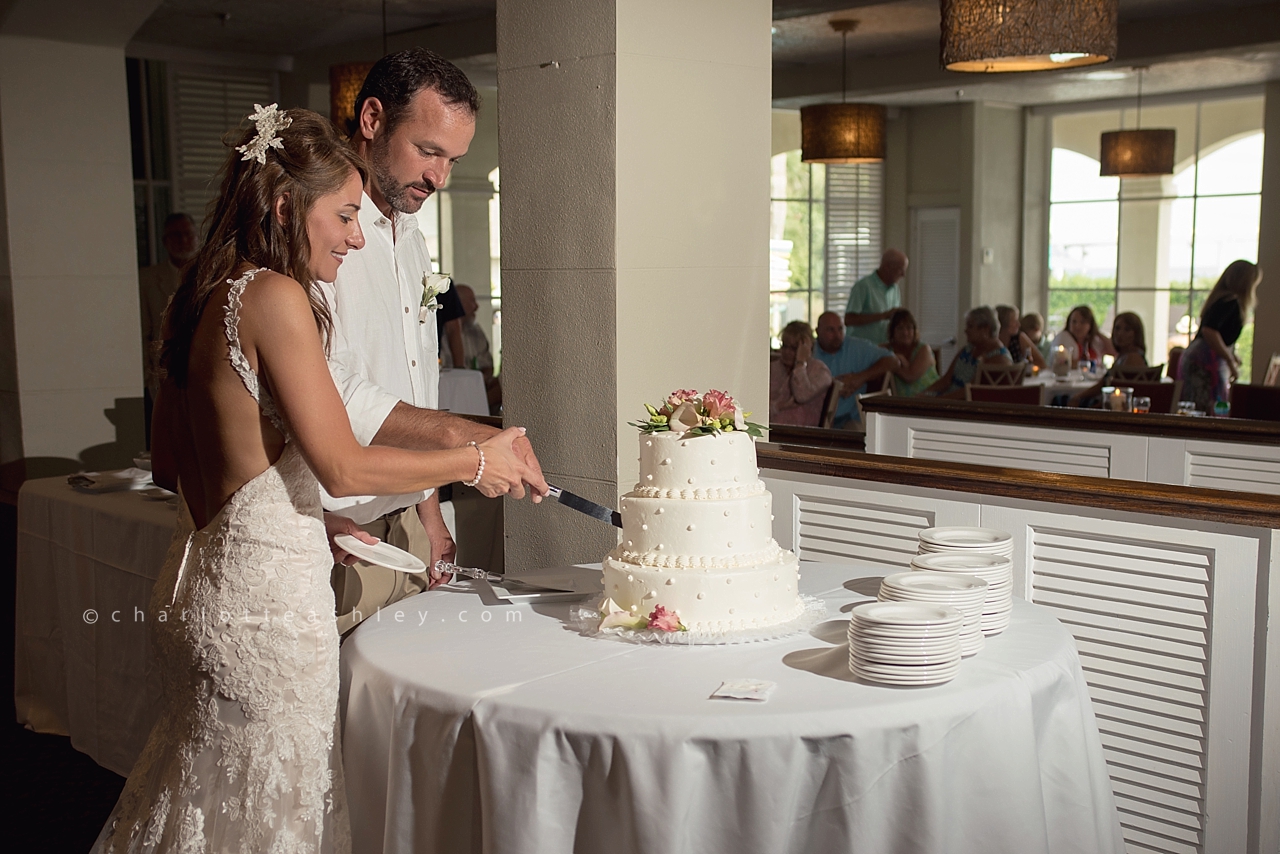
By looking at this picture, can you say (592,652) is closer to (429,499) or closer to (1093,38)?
(429,499)

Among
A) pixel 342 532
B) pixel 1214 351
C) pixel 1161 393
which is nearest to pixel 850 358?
pixel 1161 393

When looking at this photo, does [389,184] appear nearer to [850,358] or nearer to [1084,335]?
[850,358]

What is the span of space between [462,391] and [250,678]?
19.3 feet

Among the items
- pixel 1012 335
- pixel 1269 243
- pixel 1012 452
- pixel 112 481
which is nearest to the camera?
pixel 112 481

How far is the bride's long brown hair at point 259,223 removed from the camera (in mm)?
2053

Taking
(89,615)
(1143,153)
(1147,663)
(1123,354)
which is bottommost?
(89,615)

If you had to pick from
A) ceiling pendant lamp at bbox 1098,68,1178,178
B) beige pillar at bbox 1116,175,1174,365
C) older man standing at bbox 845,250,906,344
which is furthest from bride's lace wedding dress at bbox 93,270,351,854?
beige pillar at bbox 1116,175,1174,365

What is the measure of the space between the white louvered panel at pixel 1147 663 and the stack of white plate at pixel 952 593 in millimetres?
864

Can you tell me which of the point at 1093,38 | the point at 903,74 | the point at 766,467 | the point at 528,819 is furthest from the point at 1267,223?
the point at 528,819

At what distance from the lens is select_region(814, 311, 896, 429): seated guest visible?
738 centimetres

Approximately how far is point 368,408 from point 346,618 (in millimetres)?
532

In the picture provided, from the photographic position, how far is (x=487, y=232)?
499 inches

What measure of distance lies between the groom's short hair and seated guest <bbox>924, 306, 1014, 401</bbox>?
18.1 feet

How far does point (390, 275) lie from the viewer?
9.18ft
